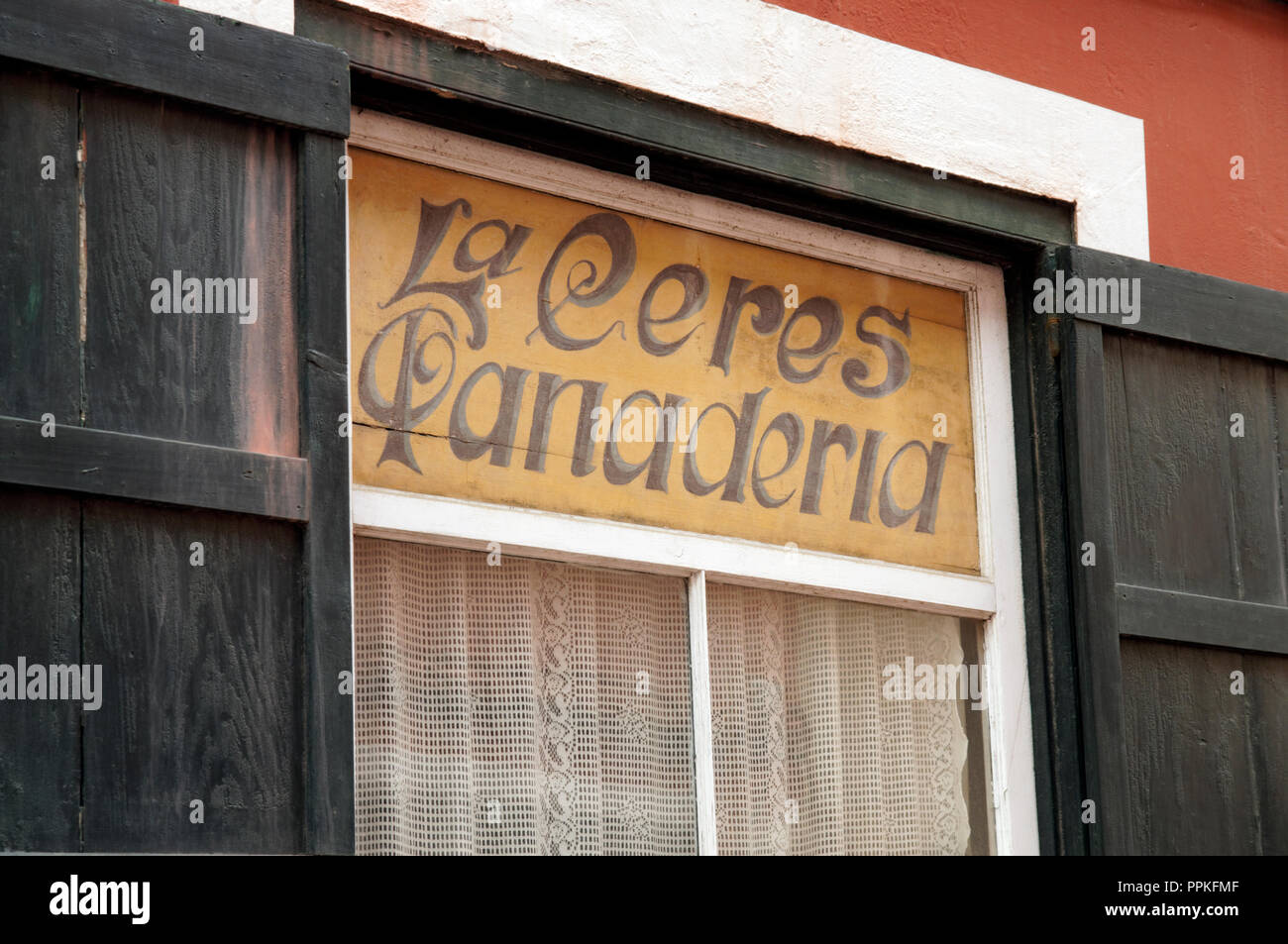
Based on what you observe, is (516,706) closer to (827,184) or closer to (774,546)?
(774,546)

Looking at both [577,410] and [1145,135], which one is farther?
[1145,135]

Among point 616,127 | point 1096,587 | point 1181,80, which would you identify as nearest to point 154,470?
point 616,127

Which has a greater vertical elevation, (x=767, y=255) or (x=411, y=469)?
(x=767, y=255)

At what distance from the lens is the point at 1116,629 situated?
4047 millimetres

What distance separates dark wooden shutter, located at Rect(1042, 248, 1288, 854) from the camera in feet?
13.2

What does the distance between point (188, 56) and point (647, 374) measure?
1.15 metres

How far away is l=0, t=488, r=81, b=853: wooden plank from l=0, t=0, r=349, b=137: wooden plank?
706mm

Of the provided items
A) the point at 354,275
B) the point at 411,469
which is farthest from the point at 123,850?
the point at 354,275

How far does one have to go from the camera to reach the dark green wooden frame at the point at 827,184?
143 inches

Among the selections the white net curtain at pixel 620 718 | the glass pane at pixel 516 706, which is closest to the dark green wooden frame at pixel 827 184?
the white net curtain at pixel 620 718

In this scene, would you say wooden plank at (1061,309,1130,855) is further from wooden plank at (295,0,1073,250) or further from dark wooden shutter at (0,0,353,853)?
dark wooden shutter at (0,0,353,853)

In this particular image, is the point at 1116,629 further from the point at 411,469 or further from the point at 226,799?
the point at 226,799

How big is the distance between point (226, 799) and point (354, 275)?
3.53 feet

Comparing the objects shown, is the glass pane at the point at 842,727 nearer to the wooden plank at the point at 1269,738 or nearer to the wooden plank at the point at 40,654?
the wooden plank at the point at 1269,738
